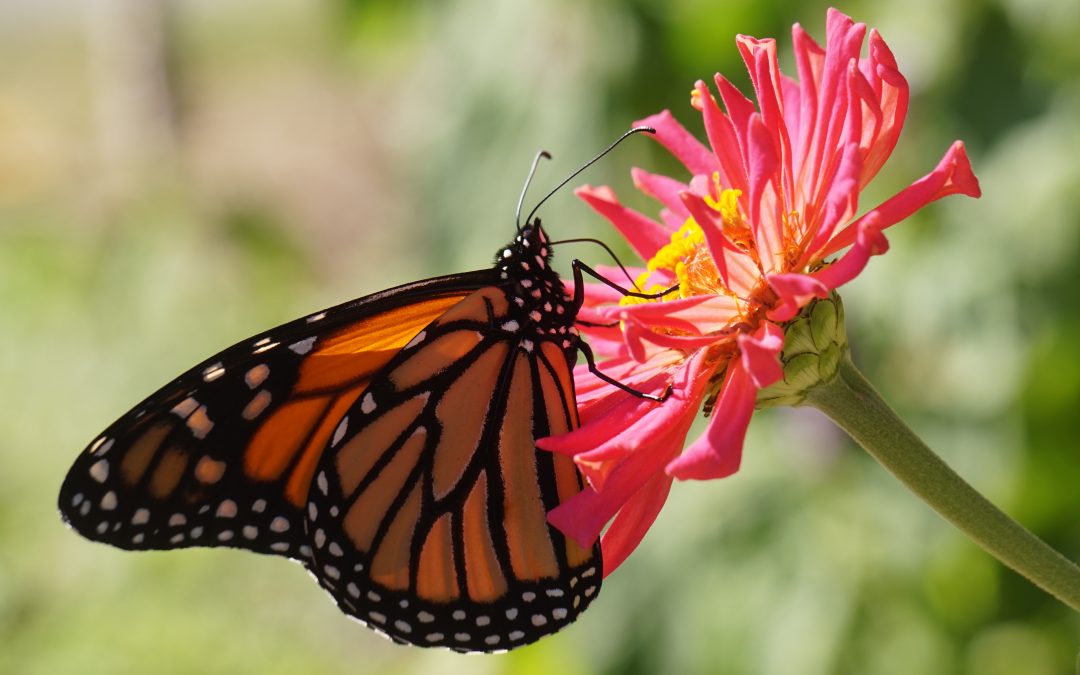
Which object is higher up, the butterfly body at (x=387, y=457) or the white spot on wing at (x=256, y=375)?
the white spot on wing at (x=256, y=375)

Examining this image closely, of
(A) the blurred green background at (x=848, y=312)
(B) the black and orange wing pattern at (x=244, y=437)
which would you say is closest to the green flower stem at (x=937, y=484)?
(B) the black and orange wing pattern at (x=244, y=437)

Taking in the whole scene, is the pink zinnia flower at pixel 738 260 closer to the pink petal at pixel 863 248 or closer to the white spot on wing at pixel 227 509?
the pink petal at pixel 863 248

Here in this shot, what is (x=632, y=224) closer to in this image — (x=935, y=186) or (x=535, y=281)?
(x=535, y=281)

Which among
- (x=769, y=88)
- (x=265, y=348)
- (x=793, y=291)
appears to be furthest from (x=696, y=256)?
(x=265, y=348)

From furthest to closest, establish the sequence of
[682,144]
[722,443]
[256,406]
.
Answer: [256,406], [682,144], [722,443]

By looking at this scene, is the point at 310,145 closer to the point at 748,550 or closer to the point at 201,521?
the point at 748,550

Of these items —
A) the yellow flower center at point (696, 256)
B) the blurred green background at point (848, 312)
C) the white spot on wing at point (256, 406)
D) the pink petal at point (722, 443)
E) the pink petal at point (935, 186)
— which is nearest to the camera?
the pink petal at point (722, 443)
